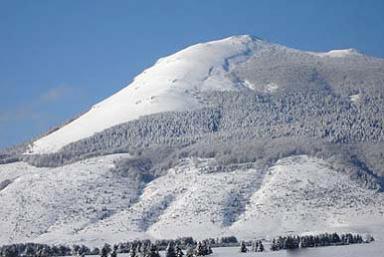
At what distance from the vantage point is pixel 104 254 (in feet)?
647

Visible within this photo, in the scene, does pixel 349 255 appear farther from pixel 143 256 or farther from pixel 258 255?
pixel 143 256

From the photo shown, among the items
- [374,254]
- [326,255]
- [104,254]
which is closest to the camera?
[374,254]

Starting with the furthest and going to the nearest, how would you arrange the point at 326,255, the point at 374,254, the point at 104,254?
the point at 104,254 → the point at 326,255 → the point at 374,254

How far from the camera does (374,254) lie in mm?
173000

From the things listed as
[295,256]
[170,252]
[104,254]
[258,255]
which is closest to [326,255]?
[295,256]

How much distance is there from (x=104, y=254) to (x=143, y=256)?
1631cm

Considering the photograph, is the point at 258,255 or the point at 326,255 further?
the point at 258,255

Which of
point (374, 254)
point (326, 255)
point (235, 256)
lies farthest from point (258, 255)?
point (374, 254)

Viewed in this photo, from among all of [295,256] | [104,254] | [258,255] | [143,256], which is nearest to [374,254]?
[295,256]

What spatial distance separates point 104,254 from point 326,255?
4819cm

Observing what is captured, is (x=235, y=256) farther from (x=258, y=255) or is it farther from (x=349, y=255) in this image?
(x=349, y=255)

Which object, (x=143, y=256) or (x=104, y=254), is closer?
(x=143, y=256)

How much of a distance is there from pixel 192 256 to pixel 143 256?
32.7 ft

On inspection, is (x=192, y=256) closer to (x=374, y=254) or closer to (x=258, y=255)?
(x=258, y=255)
